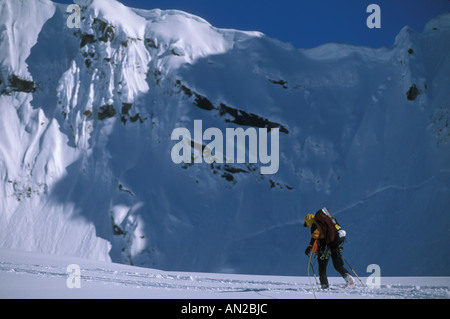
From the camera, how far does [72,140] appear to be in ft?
122

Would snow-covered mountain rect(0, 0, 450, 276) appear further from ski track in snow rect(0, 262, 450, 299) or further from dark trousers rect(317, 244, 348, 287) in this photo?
dark trousers rect(317, 244, 348, 287)

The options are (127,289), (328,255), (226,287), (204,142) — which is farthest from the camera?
(204,142)

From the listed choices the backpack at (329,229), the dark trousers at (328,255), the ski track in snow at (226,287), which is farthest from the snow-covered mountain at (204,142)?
the backpack at (329,229)

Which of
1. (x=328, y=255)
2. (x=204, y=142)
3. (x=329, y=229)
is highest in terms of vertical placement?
(x=204, y=142)

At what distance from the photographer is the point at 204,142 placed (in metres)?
34.7

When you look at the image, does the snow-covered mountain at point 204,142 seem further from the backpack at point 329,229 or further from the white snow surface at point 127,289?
the backpack at point 329,229

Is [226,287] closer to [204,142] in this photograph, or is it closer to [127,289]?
[127,289]

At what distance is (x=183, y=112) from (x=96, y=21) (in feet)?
39.0

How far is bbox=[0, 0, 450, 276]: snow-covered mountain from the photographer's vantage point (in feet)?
102

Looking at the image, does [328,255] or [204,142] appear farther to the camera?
[204,142]

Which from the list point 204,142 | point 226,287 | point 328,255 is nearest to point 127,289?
point 226,287

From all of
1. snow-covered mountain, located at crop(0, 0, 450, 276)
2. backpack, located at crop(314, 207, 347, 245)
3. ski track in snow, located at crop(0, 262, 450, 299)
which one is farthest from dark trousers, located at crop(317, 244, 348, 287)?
snow-covered mountain, located at crop(0, 0, 450, 276)
